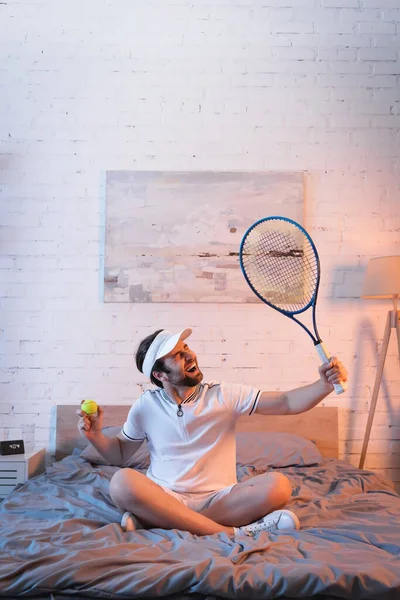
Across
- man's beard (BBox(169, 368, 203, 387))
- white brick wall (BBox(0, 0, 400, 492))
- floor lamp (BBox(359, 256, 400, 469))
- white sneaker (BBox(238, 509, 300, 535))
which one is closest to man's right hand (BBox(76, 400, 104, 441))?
man's beard (BBox(169, 368, 203, 387))

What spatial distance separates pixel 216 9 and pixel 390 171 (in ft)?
4.64

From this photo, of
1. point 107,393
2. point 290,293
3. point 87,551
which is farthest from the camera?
point 107,393

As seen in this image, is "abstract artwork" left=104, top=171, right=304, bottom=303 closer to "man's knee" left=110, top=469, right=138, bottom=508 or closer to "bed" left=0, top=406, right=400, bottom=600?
"bed" left=0, top=406, right=400, bottom=600

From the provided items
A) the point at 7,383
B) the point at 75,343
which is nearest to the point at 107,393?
the point at 75,343

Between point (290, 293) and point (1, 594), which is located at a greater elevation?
point (290, 293)

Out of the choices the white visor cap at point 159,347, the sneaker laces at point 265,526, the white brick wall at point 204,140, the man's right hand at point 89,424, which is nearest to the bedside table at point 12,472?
the white brick wall at point 204,140

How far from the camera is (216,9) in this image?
3.80m

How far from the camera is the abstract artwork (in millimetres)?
3707

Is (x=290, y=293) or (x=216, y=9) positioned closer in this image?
(x=290, y=293)

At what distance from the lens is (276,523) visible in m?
2.07

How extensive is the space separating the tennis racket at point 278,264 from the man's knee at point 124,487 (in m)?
0.72

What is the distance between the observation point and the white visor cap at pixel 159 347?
92.1 inches

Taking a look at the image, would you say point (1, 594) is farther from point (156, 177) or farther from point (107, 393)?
point (156, 177)

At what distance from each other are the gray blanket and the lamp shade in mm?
1184
